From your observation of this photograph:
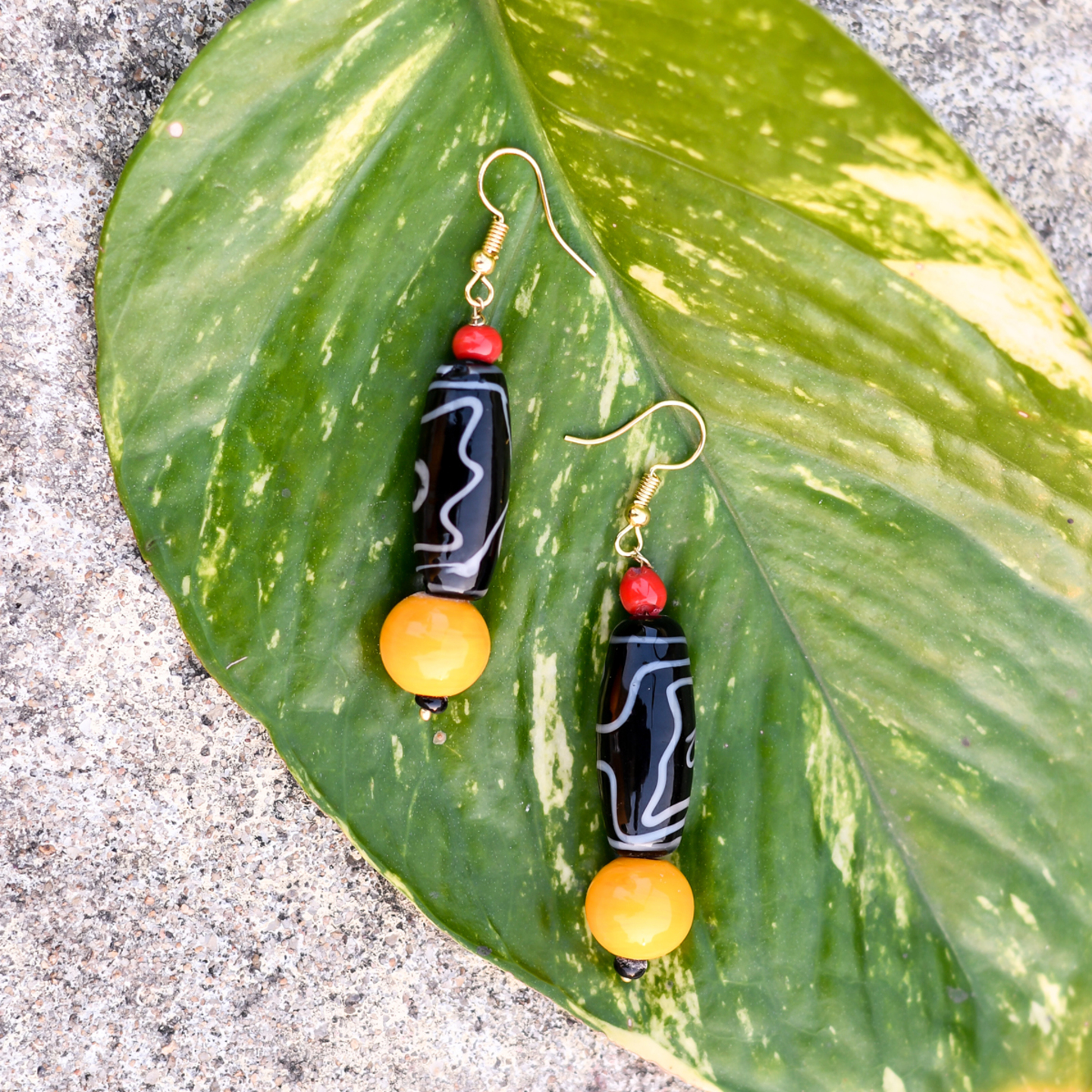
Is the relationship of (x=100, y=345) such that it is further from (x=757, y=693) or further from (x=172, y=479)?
(x=757, y=693)

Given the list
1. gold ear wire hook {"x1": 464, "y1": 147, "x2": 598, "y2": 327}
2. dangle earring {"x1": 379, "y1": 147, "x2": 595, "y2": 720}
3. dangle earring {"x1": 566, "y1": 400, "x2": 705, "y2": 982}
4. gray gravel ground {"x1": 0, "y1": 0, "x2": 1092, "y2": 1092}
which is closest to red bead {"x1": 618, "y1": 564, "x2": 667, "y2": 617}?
dangle earring {"x1": 566, "y1": 400, "x2": 705, "y2": 982}

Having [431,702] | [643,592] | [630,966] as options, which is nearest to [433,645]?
[431,702]

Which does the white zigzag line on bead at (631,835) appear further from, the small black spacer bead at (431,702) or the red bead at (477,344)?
the red bead at (477,344)

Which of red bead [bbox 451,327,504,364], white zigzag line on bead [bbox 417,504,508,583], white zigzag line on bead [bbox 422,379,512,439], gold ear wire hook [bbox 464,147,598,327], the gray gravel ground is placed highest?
gold ear wire hook [bbox 464,147,598,327]

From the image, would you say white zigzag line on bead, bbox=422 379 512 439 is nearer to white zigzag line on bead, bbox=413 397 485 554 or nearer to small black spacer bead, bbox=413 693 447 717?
white zigzag line on bead, bbox=413 397 485 554

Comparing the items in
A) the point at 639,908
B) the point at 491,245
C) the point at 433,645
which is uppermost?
the point at 491,245

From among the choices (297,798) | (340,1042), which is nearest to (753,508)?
(297,798)

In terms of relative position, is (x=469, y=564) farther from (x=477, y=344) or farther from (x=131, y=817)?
(x=131, y=817)
